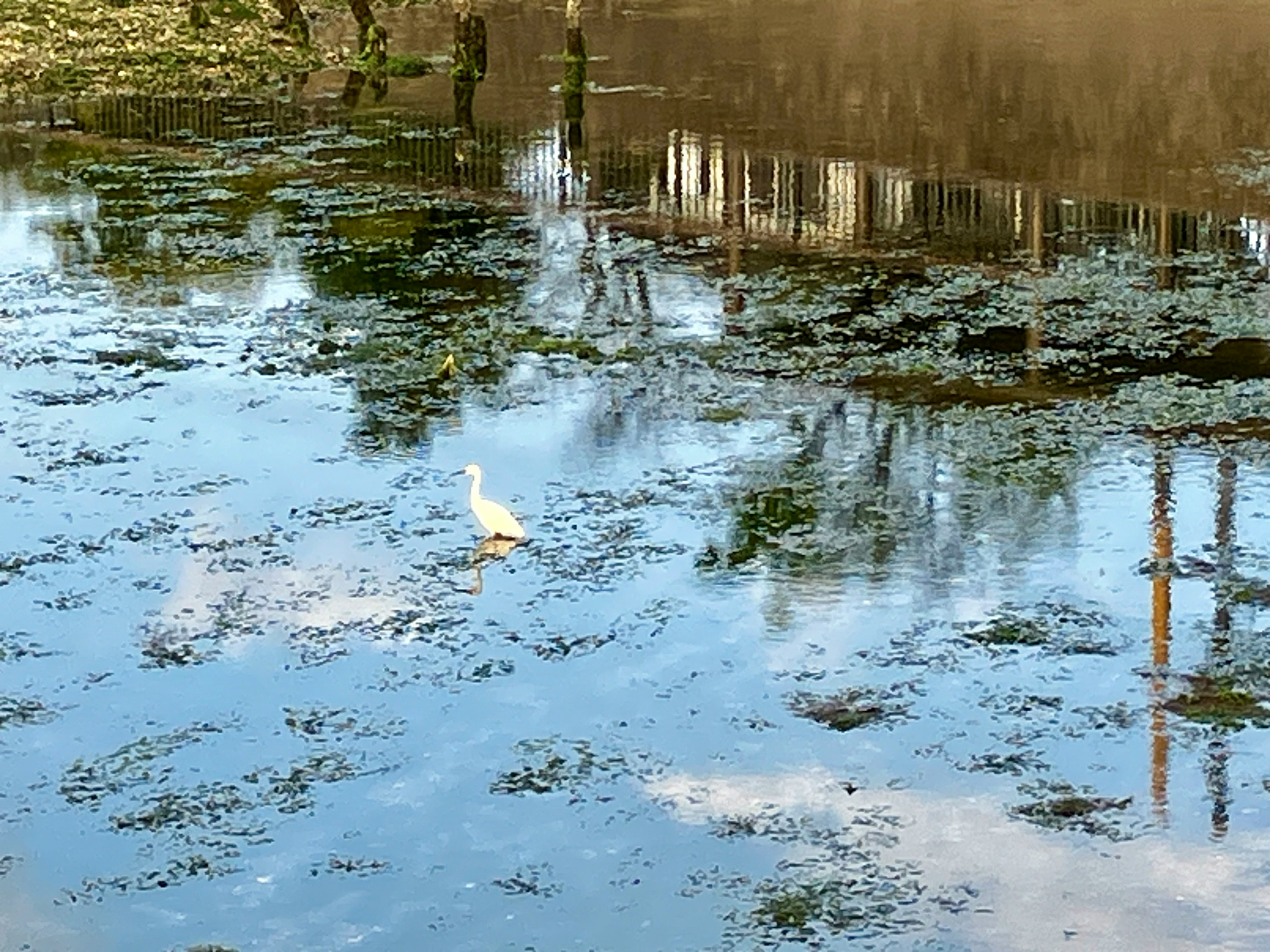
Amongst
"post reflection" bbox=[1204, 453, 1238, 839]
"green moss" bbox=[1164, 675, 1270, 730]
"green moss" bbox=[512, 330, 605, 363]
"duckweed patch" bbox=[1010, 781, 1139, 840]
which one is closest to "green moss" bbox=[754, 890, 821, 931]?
"duckweed patch" bbox=[1010, 781, 1139, 840]

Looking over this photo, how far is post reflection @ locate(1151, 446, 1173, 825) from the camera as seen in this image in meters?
7.95

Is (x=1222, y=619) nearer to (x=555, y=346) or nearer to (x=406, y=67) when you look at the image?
(x=555, y=346)

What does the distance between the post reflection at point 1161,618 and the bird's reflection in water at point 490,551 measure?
A: 300 cm

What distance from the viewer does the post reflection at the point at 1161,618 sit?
7.95m

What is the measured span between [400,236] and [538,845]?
10.6m

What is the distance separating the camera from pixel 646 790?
26.5 feet

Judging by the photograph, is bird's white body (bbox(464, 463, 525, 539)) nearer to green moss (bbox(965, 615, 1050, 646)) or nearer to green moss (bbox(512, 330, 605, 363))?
green moss (bbox(965, 615, 1050, 646))

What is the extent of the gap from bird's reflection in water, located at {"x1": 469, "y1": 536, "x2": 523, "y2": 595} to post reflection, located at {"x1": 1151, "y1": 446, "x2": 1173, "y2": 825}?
3.00 metres

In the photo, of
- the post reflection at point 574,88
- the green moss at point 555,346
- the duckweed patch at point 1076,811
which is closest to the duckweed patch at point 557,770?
the duckweed patch at point 1076,811

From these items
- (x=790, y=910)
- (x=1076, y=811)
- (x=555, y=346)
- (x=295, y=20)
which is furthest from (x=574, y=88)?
(x=790, y=910)

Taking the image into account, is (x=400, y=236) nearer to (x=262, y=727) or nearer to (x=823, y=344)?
(x=823, y=344)

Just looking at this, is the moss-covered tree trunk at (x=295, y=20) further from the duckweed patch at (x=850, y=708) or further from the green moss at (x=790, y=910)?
the green moss at (x=790, y=910)

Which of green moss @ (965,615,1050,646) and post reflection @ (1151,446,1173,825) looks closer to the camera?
post reflection @ (1151,446,1173,825)

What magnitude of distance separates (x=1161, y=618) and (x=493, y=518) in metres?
3.15
